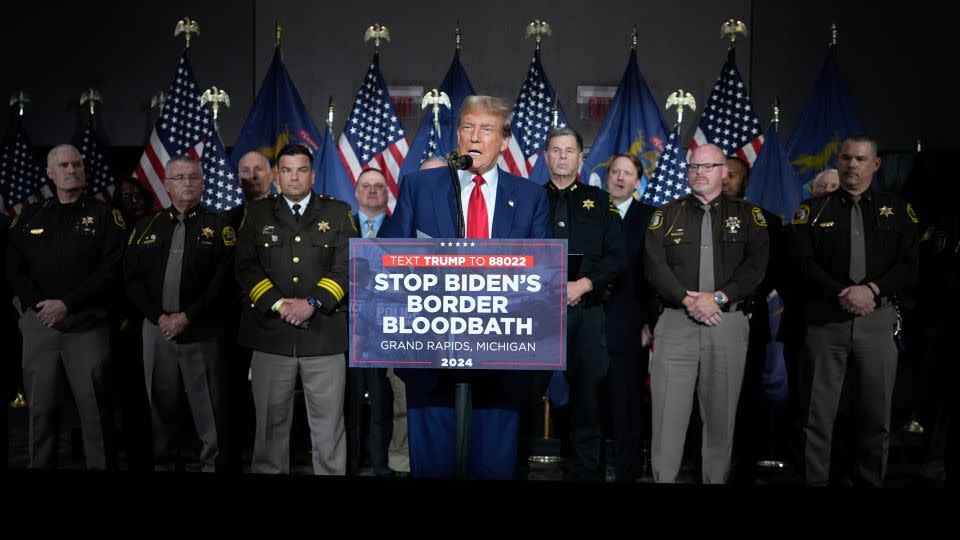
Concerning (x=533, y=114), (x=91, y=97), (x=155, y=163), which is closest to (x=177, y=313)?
(x=155, y=163)

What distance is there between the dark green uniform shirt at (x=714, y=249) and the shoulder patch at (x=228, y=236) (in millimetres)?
2054

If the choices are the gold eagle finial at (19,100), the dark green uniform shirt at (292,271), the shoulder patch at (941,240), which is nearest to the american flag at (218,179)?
the dark green uniform shirt at (292,271)

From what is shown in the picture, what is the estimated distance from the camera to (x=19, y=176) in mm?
6824

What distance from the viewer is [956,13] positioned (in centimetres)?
671

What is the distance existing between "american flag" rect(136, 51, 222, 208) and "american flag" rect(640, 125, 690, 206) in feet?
9.96

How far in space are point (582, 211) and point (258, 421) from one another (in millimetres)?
1846

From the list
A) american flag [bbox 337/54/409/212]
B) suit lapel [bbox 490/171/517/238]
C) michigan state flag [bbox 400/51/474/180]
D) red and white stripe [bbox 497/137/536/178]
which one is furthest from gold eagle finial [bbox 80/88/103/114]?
suit lapel [bbox 490/171/517/238]

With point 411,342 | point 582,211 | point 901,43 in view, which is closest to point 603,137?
point 582,211

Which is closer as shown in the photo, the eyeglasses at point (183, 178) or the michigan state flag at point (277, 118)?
the eyeglasses at point (183, 178)

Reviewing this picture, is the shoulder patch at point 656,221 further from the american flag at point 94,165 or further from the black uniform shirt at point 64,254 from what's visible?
the american flag at point 94,165

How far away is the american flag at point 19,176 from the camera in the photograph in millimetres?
6812

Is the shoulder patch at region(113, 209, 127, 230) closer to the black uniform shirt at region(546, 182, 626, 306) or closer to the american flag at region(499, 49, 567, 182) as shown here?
the black uniform shirt at region(546, 182, 626, 306)

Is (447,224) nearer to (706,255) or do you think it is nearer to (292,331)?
(292,331)

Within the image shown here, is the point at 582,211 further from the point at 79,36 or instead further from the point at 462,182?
the point at 79,36
